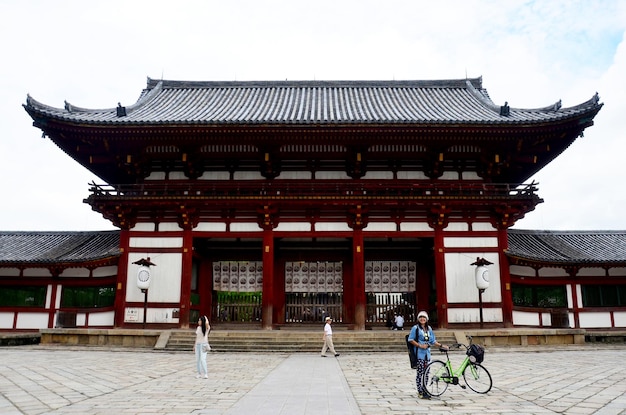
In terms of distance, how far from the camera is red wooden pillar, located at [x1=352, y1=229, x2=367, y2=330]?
18.7 metres

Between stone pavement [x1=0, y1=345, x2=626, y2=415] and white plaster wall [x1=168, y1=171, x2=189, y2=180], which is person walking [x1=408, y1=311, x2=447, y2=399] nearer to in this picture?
stone pavement [x1=0, y1=345, x2=626, y2=415]

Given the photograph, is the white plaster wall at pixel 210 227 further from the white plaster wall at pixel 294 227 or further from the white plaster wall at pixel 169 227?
the white plaster wall at pixel 294 227

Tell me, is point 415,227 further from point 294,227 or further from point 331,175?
point 294,227

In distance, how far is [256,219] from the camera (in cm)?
1945

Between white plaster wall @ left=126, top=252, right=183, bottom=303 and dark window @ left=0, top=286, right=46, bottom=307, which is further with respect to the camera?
dark window @ left=0, top=286, right=46, bottom=307

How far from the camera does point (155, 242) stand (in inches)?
760

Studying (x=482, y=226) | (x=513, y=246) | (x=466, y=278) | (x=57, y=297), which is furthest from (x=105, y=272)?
(x=513, y=246)

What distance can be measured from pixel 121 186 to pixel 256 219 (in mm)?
5848

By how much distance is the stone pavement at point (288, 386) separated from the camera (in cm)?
727

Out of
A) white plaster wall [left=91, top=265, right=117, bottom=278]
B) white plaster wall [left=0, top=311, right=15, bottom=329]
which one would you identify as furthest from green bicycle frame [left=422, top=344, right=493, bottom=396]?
white plaster wall [left=0, top=311, right=15, bottom=329]

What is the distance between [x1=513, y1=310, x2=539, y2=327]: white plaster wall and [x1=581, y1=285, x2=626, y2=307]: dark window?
2.35 m

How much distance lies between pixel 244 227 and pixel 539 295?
519 inches

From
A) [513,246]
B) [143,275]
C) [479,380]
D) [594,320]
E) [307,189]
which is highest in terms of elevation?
[307,189]

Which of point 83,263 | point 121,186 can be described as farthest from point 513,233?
point 83,263
